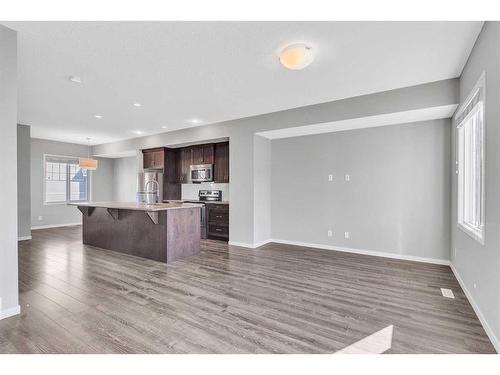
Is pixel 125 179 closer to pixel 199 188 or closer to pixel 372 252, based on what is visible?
pixel 199 188

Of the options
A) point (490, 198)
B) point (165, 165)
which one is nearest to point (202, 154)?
point (165, 165)

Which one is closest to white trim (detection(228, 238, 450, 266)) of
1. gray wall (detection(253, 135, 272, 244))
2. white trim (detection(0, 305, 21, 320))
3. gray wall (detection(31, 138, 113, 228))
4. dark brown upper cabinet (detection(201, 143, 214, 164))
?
gray wall (detection(253, 135, 272, 244))

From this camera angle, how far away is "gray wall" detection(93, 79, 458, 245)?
130 inches

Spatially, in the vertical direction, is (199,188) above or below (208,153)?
below

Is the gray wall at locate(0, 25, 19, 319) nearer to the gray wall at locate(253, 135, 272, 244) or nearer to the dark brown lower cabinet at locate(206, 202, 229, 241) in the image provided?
the gray wall at locate(253, 135, 272, 244)

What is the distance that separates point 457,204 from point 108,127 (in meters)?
6.66

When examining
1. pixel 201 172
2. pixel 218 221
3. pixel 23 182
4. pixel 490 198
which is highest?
pixel 201 172

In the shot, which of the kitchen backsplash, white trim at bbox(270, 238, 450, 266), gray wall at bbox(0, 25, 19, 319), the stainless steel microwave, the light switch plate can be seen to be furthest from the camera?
the kitchen backsplash

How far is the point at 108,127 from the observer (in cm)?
578

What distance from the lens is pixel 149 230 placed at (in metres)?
4.10

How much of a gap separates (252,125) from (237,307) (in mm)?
3392

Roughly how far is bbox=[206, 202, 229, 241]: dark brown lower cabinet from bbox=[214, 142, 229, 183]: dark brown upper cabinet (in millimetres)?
653

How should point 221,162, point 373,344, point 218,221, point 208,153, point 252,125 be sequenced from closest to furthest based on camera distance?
point 373,344 < point 252,125 < point 218,221 < point 221,162 < point 208,153
